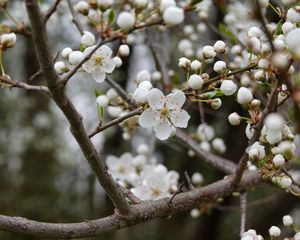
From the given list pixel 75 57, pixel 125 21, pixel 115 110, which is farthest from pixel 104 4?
pixel 115 110

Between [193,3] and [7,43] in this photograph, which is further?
[7,43]

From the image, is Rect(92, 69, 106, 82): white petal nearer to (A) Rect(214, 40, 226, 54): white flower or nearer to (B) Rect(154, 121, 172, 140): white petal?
(B) Rect(154, 121, 172, 140): white petal

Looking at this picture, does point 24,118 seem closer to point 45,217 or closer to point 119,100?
point 45,217

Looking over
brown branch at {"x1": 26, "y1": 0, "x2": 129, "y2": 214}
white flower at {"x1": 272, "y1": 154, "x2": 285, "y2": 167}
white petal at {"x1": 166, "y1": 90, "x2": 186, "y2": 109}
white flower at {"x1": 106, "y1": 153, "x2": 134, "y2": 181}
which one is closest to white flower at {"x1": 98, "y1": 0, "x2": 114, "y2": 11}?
brown branch at {"x1": 26, "y1": 0, "x2": 129, "y2": 214}

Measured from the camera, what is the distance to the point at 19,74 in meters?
9.32

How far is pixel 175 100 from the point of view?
176 centimetres

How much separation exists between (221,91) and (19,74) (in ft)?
26.8

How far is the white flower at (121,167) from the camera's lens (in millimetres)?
3242

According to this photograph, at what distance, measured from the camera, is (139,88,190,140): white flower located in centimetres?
167

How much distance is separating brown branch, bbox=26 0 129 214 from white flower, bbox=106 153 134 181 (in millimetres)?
1455

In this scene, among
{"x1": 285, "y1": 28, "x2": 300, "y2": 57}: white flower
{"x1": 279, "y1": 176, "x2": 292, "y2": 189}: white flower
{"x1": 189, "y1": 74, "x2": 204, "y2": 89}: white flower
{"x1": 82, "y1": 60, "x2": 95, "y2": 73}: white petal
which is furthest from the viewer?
{"x1": 82, "y1": 60, "x2": 95, "y2": 73}: white petal

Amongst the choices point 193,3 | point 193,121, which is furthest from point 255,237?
point 193,121

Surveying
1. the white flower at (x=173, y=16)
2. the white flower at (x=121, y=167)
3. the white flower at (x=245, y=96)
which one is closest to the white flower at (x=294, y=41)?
the white flower at (x=173, y=16)

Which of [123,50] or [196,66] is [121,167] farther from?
[196,66]
